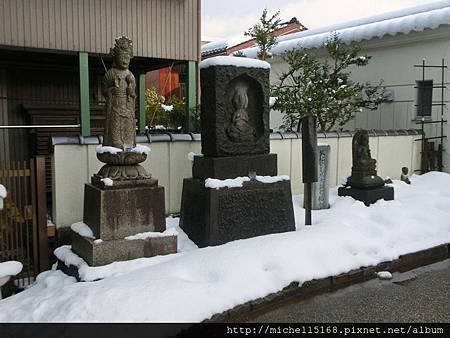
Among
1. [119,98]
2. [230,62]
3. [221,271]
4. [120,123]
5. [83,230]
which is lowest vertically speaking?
[221,271]

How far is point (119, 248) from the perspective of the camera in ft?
16.7

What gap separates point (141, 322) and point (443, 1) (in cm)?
1313

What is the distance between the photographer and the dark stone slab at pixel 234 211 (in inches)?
223

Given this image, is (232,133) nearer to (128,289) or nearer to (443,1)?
(128,289)

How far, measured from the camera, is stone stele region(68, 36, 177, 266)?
16.6 feet

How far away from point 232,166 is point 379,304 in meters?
2.53

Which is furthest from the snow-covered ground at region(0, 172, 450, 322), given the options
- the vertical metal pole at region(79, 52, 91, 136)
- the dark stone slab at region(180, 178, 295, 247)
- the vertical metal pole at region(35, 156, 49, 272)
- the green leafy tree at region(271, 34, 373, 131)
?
the green leafy tree at region(271, 34, 373, 131)

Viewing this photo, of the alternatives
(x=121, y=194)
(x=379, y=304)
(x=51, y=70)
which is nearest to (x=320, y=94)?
(x=121, y=194)

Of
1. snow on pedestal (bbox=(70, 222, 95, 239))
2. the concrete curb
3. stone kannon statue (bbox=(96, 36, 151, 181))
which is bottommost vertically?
the concrete curb

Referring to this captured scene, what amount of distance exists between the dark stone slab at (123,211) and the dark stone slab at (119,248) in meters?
0.11

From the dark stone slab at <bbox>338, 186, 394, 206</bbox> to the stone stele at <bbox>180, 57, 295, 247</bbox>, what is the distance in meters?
2.25

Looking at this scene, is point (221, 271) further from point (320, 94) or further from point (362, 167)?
point (320, 94)

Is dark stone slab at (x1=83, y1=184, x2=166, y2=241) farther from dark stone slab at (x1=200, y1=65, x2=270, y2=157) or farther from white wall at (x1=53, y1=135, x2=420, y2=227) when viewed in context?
dark stone slab at (x1=200, y1=65, x2=270, y2=157)

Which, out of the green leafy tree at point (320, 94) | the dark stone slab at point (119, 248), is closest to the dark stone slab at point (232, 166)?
the dark stone slab at point (119, 248)
